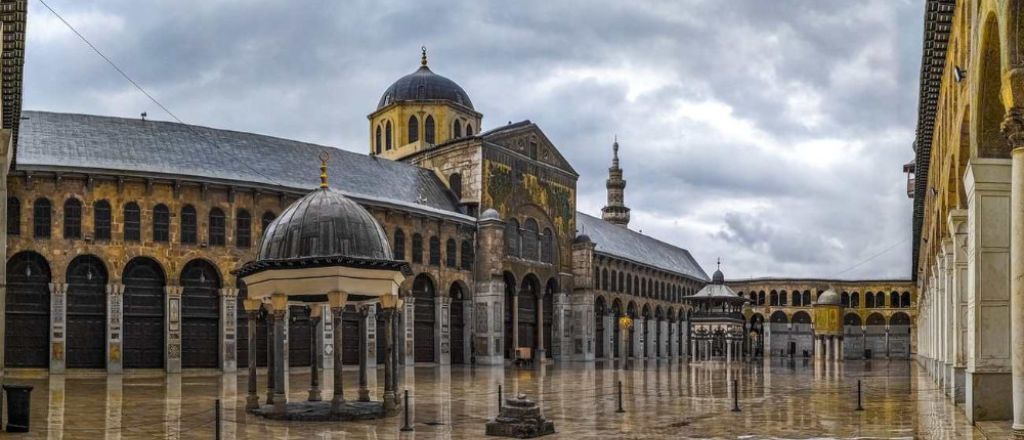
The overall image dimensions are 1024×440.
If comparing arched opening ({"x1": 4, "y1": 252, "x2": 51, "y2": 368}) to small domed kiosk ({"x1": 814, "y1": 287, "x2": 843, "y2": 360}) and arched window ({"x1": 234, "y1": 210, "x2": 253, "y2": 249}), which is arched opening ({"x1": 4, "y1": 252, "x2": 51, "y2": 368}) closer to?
arched window ({"x1": 234, "y1": 210, "x2": 253, "y2": 249})

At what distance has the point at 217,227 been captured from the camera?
40.7 metres

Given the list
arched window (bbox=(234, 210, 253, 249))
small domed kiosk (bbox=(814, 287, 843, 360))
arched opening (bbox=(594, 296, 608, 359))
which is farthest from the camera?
small domed kiosk (bbox=(814, 287, 843, 360))

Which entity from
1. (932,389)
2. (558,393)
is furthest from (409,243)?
(932,389)

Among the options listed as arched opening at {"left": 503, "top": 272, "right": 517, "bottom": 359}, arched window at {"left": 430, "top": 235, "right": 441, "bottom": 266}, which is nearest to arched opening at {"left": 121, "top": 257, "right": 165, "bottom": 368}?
arched window at {"left": 430, "top": 235, "right": 441, "bottom": 266}

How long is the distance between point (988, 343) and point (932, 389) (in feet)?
48.7

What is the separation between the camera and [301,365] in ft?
144

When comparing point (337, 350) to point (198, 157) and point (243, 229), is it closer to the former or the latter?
point (243, 229)

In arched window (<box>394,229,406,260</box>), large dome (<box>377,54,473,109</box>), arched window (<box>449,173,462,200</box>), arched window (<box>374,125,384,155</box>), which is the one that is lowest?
arched window (<box>394,229,406,260</box>)

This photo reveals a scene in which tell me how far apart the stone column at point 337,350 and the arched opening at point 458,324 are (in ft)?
103

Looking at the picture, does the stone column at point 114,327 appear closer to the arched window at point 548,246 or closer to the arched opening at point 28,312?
the arched opening at point 28,312

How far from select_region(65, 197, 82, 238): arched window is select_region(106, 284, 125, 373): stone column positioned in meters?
2.35

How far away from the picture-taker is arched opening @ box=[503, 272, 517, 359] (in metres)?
55.8

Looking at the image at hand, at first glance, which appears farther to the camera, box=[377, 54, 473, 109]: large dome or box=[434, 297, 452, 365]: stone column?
box=[377, 54, 473, 109]: large dome

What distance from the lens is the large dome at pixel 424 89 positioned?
62000 mm
